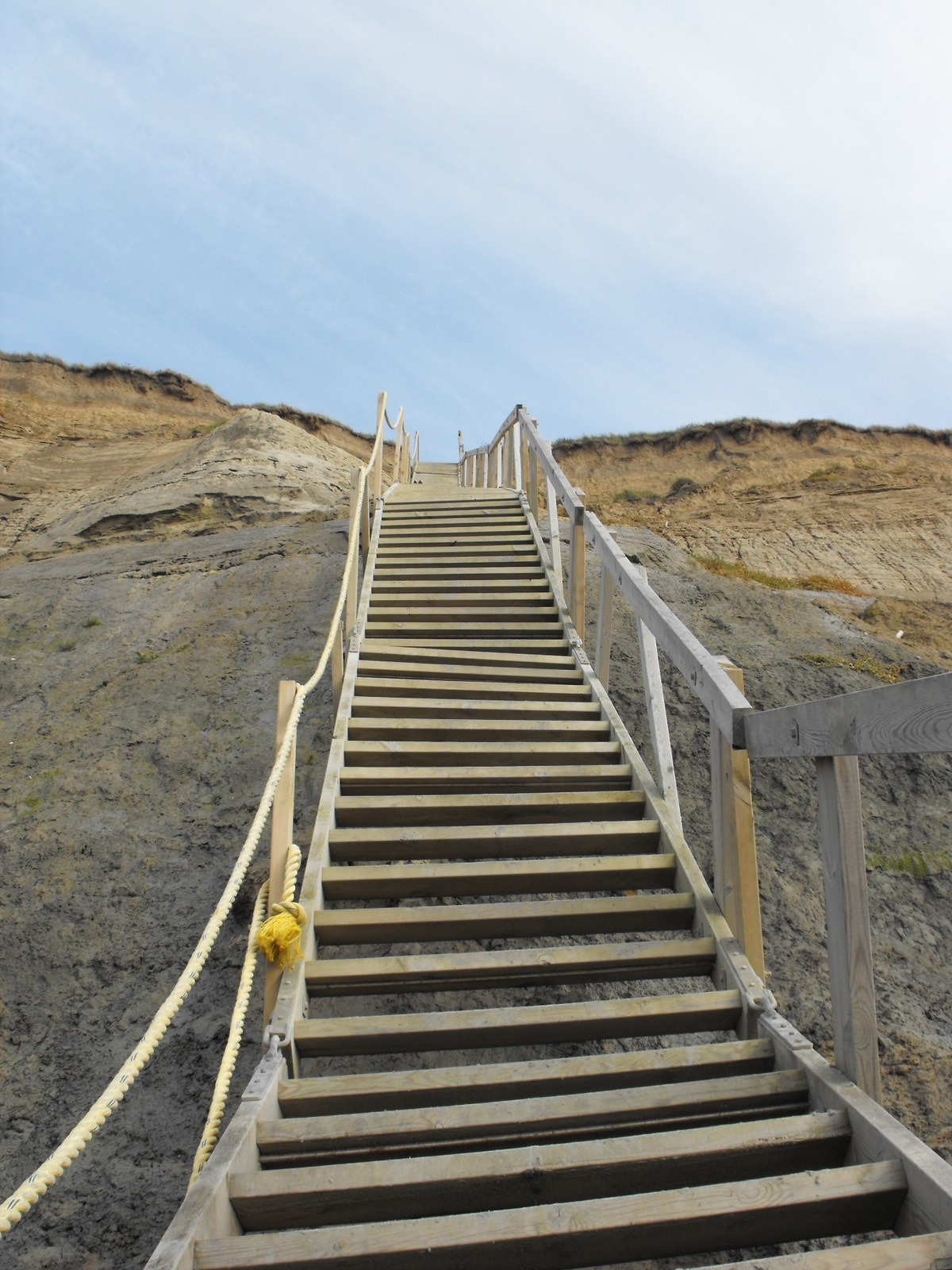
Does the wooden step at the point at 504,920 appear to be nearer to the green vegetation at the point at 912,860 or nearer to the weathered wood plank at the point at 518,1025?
the weathered wood plank at the point at 518,1025

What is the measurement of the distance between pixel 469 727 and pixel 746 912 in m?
1.87

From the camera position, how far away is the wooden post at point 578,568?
237 inches

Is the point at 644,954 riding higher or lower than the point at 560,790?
lower

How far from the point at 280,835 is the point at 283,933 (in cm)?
41

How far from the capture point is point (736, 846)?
301 cm

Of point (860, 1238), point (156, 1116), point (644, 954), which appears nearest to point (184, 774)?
point (156, 1116)

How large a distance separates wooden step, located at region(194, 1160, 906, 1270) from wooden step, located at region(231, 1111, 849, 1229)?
0.46 feet

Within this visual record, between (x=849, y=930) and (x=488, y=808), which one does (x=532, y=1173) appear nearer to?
(x=849, y=930)

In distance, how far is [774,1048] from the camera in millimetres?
2551

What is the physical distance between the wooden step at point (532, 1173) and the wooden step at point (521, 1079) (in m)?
0.28

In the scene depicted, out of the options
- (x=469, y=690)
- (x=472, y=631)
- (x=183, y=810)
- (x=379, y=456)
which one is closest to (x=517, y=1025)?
(x=469, y=690)

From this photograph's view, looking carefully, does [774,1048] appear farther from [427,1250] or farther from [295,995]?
[295,995]

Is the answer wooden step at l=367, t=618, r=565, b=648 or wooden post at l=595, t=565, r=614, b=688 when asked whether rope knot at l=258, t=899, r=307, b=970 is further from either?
wooden step at l=367, t=618, r=565, b=648

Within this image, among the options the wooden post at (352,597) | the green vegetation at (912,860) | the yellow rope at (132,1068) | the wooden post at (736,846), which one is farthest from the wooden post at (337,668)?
the green vegetation at (912,860)
